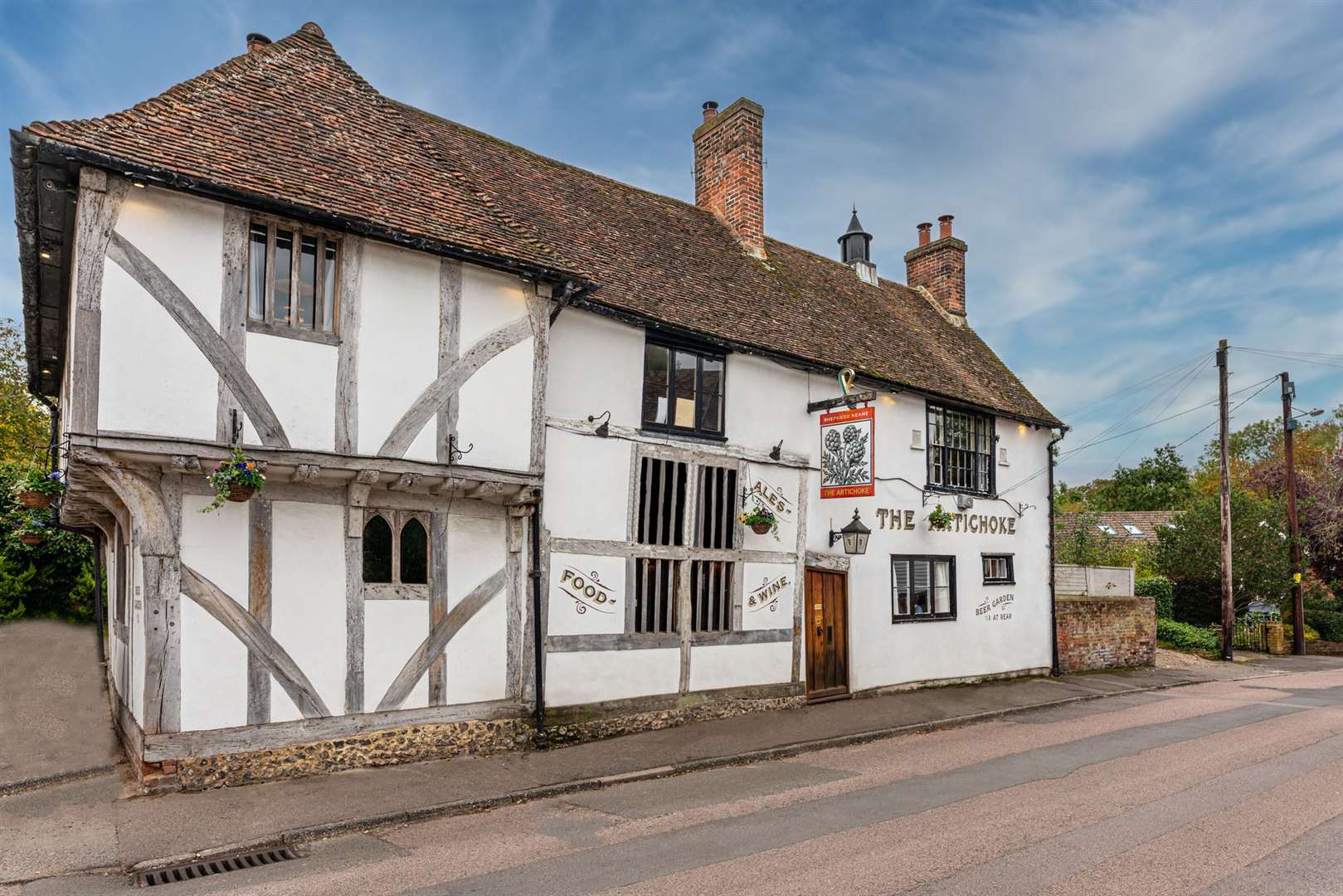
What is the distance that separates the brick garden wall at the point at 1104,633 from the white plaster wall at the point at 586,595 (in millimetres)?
11870

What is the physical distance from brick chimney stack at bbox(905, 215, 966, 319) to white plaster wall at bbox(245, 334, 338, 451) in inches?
675

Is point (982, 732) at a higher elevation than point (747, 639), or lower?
lower

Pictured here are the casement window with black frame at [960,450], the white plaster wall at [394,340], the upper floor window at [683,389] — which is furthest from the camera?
the casement window with black frame at [960,450]

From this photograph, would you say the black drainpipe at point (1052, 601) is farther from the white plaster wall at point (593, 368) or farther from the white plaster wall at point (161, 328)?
the white plaster wall at point (161, 328)

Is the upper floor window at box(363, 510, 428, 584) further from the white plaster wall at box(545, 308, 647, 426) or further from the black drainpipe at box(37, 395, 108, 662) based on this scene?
the black drainpipe at box(37, 395, 108, 662)

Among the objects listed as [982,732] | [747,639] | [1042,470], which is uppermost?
[1042,470]

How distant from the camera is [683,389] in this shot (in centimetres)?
1272

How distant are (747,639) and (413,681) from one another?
5.33m

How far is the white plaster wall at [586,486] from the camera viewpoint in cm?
1105

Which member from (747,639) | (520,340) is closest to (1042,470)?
(747,639)

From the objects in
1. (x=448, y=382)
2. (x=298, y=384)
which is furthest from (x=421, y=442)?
(x=298, y=384)

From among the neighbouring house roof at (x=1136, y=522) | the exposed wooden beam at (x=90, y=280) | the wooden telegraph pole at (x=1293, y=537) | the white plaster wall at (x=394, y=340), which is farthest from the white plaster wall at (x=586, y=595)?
the neighbouring house roof at (x=1136, y=522)

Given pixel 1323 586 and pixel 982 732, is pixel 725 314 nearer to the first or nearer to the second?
pixel 982 732

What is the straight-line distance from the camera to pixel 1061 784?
8.90 metres
